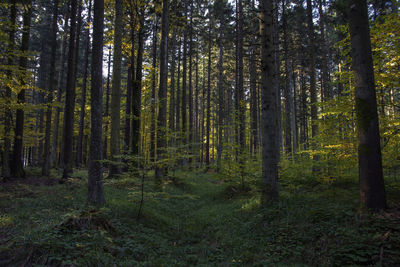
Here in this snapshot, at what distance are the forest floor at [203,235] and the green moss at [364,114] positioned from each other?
1950mm

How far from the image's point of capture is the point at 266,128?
784 centimetres

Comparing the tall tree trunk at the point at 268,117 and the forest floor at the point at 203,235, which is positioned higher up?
the tall tree trunk at the point at 268,117

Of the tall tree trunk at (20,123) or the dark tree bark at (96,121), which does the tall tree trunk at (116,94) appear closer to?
the dark tree bark at (96,121)

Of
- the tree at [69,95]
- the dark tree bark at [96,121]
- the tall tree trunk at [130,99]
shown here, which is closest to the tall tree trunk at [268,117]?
the dark tree bark at [96,121]

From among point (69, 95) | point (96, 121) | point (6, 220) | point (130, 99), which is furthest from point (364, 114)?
point (130, 99)

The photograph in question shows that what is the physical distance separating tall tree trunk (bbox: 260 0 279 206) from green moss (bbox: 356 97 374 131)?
277cm

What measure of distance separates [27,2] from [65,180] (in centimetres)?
924

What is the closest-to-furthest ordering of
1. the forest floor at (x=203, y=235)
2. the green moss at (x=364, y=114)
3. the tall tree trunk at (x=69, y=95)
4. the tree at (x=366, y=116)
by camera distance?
the forest floor at (x=203, y=235) → the tree at (x=366, y=116) → the green moss at (x=364, y=114) → the tall tree trunk at (x=69, y=95)

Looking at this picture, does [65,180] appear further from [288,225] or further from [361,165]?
[361,165]

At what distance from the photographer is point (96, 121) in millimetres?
6988

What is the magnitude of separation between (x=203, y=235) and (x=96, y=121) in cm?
478

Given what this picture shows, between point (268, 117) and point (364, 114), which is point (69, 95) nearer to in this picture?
point (268, 117)

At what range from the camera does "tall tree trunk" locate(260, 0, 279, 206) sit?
765 cm

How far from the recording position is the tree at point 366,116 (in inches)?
197
